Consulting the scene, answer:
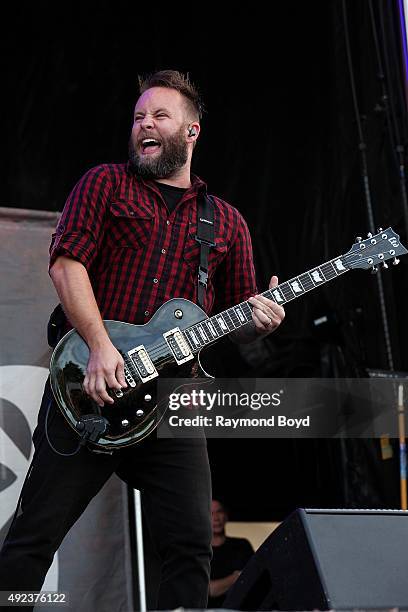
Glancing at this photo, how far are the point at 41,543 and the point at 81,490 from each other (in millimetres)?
215

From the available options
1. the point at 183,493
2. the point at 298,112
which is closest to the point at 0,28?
the point at 298,112

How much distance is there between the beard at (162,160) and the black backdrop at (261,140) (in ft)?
6.46

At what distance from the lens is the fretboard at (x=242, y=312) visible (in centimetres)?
338

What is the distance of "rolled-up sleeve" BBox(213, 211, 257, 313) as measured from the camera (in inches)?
146

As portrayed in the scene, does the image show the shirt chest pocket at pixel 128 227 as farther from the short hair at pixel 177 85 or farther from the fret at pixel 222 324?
the short hair at pixel 177 85

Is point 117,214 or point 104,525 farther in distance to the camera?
point 104,525

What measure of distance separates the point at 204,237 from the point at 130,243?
0.93 feet

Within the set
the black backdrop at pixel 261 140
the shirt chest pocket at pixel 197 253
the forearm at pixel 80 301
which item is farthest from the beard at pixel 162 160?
the black backdrop at pixel 261 140

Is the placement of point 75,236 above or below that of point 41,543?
above

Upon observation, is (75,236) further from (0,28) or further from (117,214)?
(0,28)

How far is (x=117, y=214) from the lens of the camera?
3.43 meters

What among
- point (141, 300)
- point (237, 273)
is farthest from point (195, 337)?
point (237, 273)

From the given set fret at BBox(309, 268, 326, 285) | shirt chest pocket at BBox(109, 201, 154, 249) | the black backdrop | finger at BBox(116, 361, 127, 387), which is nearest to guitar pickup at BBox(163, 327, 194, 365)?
finger at BBox(116, 361, 127, 387)

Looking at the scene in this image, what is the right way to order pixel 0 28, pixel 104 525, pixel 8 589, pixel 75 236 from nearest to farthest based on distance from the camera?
pixel 8 589 → pixel 75 236 → pixel 104 525 → pixel 0 28
